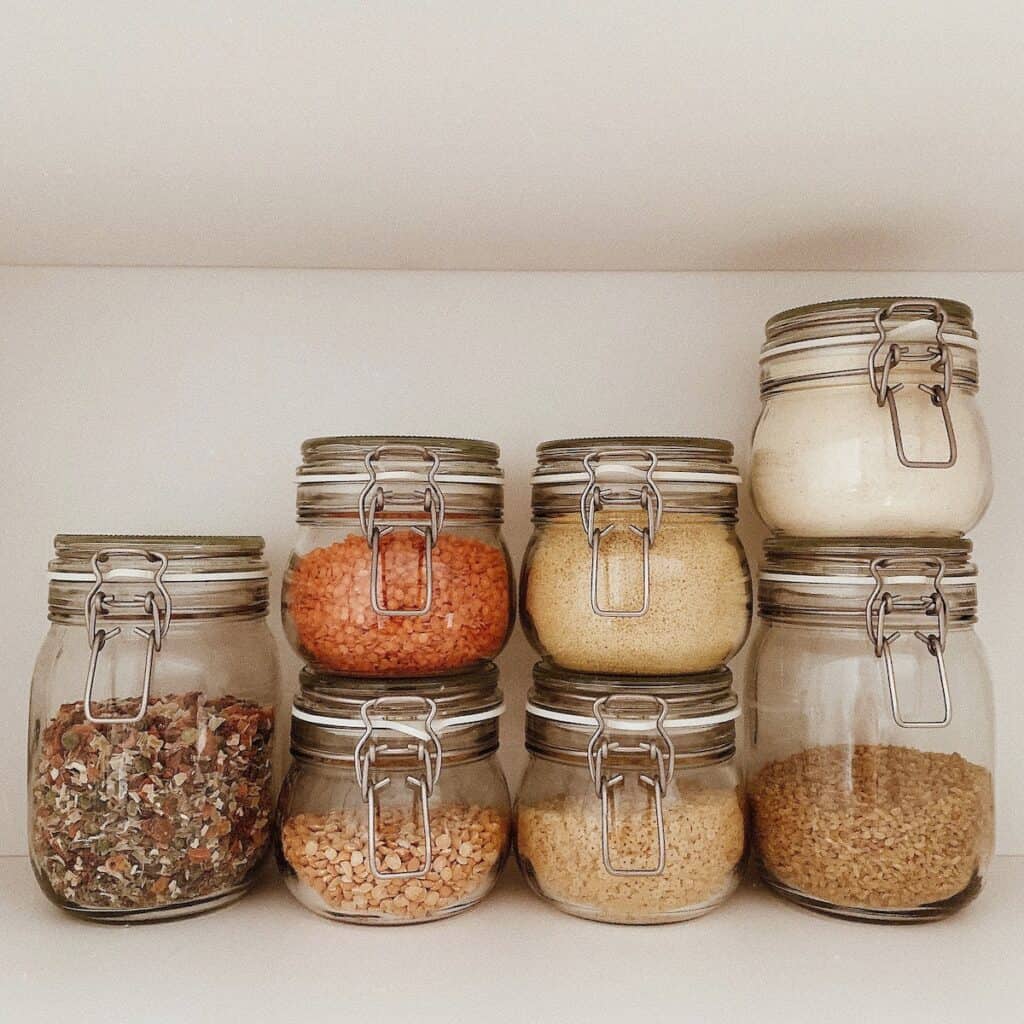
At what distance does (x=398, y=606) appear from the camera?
75 centimetres

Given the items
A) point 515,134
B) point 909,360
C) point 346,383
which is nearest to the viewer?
point 515,134

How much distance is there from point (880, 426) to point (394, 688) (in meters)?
0.42

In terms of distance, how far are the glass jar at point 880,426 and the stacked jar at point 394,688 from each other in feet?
0.82

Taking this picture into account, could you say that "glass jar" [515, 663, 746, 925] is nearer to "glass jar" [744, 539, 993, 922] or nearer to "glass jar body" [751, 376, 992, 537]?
"glass jar" [744, 539, 993, 922]

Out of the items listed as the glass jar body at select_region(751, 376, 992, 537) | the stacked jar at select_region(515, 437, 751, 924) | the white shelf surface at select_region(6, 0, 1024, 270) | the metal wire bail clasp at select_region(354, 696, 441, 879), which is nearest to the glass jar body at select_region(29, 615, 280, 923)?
the metal wire bail clasp at select_region(354, 696, 441, 879)

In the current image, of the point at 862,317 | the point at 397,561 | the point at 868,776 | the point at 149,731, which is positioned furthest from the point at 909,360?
the point at 149,731

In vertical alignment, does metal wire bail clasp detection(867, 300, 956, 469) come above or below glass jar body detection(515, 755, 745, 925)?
above

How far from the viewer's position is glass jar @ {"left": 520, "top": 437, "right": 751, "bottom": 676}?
75cm

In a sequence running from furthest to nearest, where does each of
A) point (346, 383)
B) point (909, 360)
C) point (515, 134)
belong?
point (346, 383), point (909, 360), point (515, 134)

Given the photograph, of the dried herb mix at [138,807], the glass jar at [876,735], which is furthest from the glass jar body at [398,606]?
the glass jar at [876,735]

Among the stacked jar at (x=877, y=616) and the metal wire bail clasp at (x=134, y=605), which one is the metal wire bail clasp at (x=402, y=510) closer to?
the metal wire bail clasp at (x=134, y=605)

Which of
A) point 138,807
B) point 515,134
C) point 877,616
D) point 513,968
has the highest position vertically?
point 515,134

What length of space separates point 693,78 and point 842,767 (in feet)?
1.64

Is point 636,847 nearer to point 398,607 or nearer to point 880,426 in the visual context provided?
point 398,607
